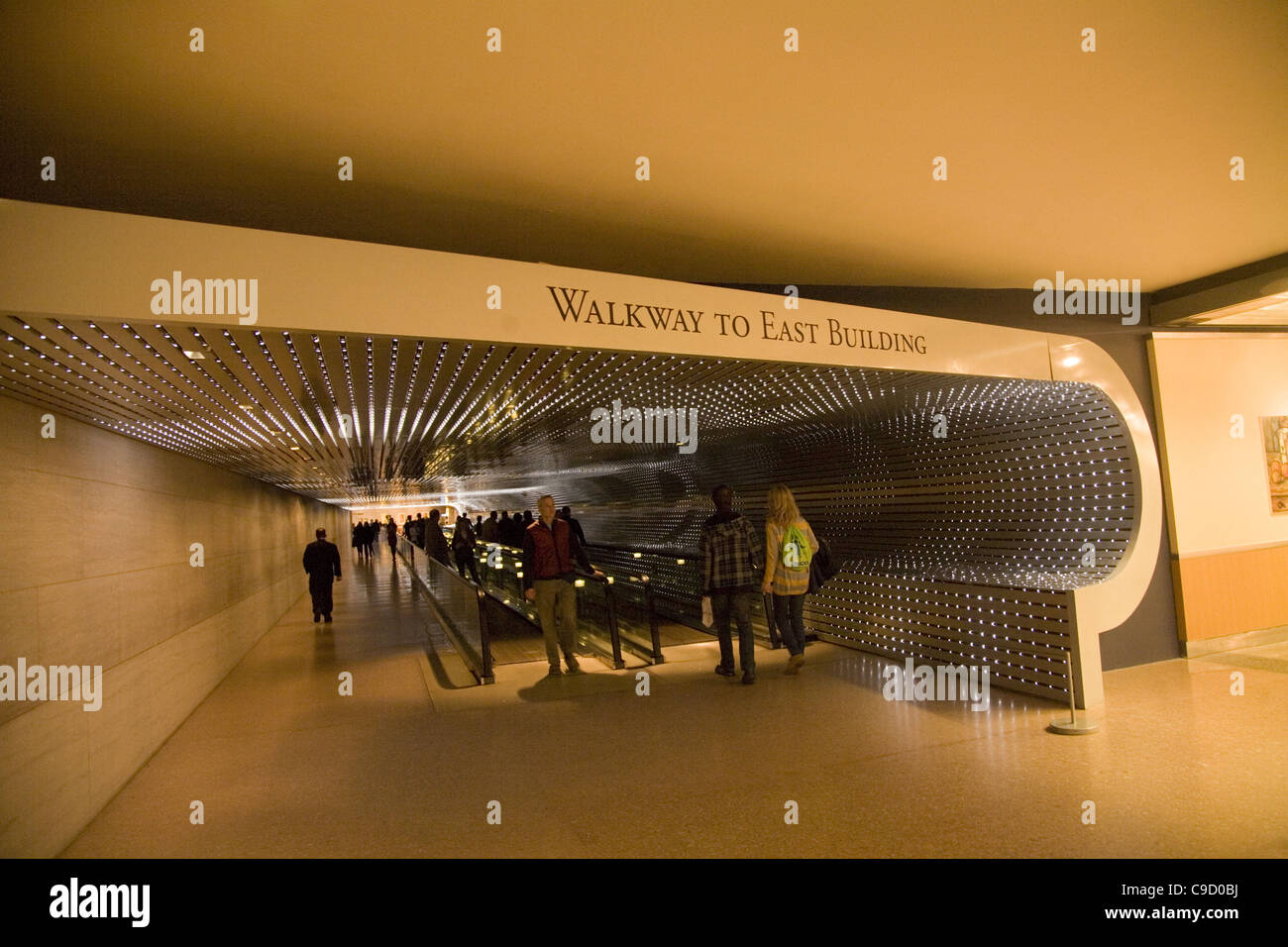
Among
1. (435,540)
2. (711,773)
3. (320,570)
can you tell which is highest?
(435,540)

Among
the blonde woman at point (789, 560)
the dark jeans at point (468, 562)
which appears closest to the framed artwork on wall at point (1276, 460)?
the blonde woman at point (789, 560)

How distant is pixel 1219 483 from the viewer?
820cm

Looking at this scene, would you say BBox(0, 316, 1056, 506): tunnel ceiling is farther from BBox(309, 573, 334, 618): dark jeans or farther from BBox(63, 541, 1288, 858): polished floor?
BBox(309, 573, 334, 618): dark jeans

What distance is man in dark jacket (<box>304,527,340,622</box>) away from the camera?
1238 cm

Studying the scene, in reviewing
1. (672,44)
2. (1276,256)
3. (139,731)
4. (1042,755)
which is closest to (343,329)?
(672,44)

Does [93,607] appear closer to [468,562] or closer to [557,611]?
[557,611]

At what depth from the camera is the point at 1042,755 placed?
15.7 feet

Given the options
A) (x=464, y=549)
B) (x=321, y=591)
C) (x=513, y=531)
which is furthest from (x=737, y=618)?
(x=464, y=549)

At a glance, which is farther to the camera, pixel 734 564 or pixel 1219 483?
pixel 1219 483

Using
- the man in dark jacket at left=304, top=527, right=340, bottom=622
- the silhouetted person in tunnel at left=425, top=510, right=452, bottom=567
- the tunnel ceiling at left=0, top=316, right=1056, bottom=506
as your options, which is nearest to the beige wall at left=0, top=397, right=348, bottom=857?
the tunnel ceiling at left=0, top=316, right=1056, bottom=506

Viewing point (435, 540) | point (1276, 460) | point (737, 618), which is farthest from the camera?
point (435, 540)

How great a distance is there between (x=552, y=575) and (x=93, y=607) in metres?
3.80

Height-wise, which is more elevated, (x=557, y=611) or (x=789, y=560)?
(x=789, y=560)

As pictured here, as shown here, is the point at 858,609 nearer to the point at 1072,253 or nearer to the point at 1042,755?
the point at 1042,755
